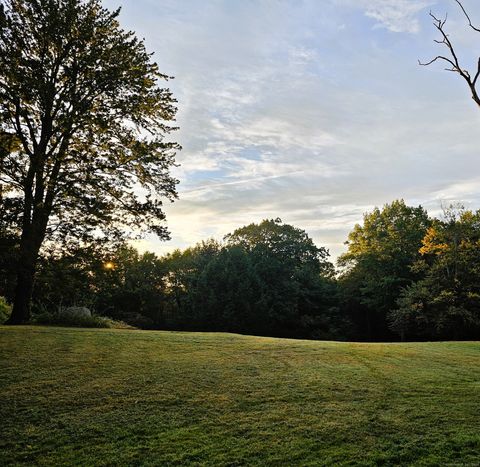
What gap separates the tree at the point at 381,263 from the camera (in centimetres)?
3741

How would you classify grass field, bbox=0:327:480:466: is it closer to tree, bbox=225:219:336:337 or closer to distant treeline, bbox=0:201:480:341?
distant treeline, bbox=0:201:480:341

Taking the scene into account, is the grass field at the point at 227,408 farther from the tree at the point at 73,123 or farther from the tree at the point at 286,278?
the tree at the point at 286,278

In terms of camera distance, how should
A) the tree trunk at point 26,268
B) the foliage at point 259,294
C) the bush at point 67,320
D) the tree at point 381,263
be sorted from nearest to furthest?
the tree trunk at point 26,268
the bush at point 67,320
the foliage at point 259,294
the tree at point 381,263

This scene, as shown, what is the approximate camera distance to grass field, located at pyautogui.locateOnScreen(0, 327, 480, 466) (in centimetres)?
405

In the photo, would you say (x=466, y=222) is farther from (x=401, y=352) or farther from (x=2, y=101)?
(x=2, y=101)

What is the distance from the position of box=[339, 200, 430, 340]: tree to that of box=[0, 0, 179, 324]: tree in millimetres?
28143

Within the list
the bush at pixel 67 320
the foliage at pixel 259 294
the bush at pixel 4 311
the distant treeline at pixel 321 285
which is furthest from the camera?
the foliage at pixel 259 294

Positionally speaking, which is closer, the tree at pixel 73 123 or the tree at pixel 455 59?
the tree at pixel 455 59

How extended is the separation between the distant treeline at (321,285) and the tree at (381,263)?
104mm

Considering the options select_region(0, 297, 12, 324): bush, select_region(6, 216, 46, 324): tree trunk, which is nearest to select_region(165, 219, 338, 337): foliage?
select_region(0, 297, 12, 324): bush

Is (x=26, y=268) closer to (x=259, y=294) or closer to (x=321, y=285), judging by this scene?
(x=259, y=294)

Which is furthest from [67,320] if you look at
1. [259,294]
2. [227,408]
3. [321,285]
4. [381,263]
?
[381,263]

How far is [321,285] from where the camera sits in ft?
133

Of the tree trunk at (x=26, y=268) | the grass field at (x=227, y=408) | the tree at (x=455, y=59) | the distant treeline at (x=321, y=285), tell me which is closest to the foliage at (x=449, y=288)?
the distant treeline at (x=321, y=285)
